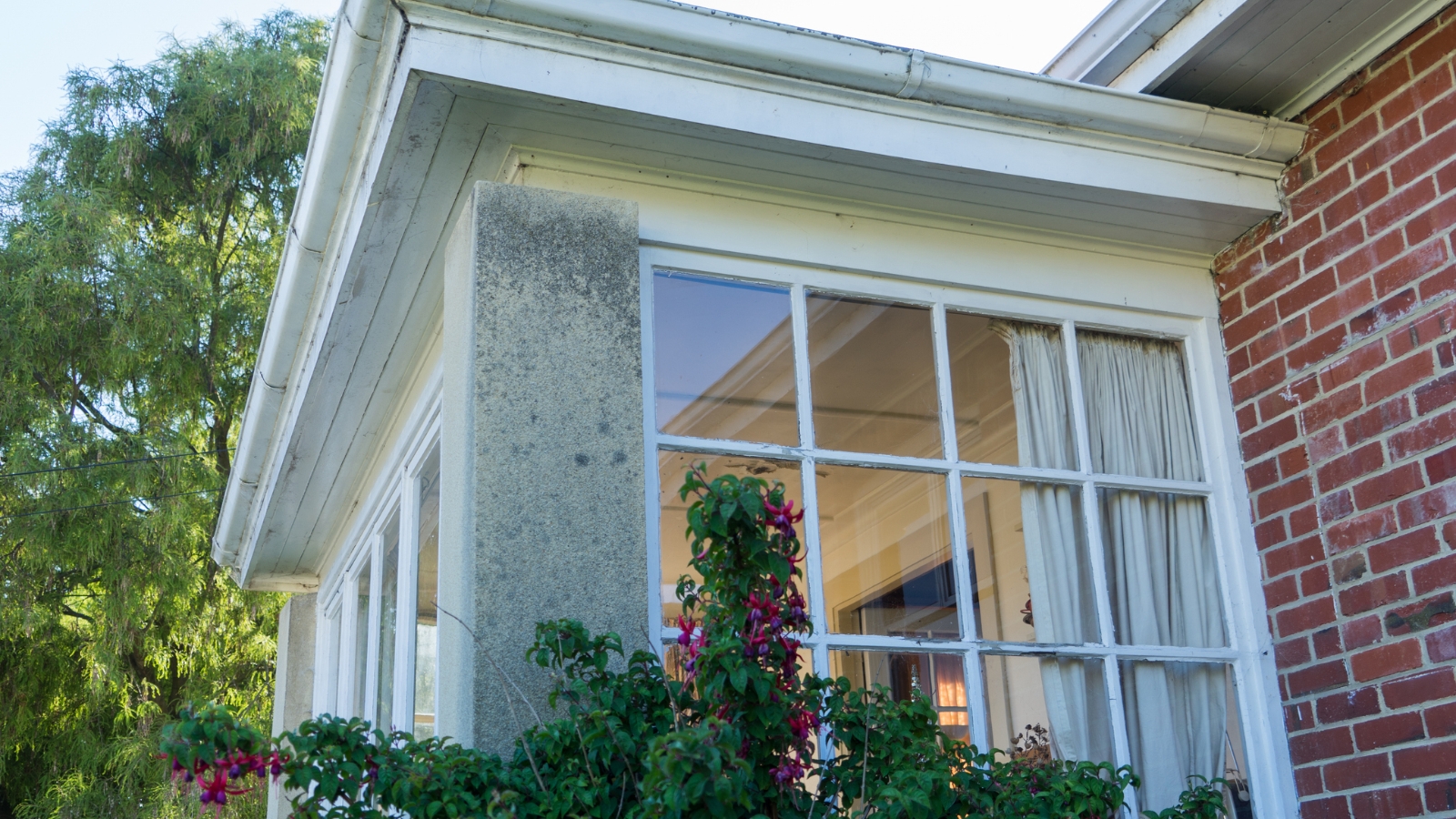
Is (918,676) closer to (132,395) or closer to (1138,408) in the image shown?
(1138,408)

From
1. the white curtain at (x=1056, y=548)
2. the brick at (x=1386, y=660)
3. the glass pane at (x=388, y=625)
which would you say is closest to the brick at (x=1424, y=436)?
the brick at (x=1386, y=660)

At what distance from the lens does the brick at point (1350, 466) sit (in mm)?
3232

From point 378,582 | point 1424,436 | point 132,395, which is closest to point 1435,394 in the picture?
point 1424,436

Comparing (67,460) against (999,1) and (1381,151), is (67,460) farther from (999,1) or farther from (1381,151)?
(1381,151)

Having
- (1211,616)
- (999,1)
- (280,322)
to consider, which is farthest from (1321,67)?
(999,1)

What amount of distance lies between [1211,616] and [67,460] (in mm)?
10988

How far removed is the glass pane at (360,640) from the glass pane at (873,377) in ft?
8.77

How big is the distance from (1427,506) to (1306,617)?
45cm

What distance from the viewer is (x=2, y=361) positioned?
12.5 metres

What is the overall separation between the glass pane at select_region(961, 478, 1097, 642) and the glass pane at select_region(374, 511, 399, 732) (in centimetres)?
216

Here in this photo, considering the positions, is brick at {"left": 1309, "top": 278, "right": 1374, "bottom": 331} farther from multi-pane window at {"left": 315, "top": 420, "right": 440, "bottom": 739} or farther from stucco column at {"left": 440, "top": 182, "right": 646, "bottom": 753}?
multi-pane window at {"left": 315, "top": 420, "right": 440, "bottom": 739}

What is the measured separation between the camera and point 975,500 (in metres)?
3.41

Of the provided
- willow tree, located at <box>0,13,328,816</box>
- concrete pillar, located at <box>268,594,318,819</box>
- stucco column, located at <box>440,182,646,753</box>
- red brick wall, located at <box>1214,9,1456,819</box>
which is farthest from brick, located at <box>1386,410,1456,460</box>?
willow tree, located at <box>0,13,328,816</box>

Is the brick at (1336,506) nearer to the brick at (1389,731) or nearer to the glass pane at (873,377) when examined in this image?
the brick at (1389,731)
